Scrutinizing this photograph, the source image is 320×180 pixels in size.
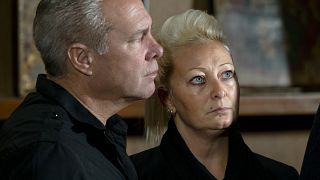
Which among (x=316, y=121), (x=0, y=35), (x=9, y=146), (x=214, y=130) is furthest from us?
(x=0, y=35)

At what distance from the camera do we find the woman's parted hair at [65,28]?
1.00 meters

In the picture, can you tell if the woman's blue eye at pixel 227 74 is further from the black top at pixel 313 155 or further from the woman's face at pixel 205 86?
the black top at pixel 313 155

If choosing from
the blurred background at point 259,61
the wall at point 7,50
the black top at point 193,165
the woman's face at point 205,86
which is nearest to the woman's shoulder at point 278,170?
the black top at point 193,165

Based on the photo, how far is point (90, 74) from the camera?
1.03 metres

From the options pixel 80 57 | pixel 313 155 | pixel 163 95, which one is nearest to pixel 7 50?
pixel 163 95

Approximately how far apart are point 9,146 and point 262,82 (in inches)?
37.8

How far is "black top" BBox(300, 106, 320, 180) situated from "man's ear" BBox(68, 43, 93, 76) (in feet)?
1.35

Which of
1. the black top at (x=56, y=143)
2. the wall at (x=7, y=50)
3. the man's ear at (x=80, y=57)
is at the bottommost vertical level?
the wall at (x=7, y=50)

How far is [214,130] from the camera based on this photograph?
3.84ft

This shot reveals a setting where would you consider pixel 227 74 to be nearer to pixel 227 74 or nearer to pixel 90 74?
pixel 227 74

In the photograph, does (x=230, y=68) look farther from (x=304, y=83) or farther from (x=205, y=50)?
(x=304, y=83)

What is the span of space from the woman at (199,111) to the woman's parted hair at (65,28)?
22 cm

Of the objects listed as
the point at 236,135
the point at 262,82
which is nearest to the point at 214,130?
the point at 236,135

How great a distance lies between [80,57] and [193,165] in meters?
0.32
